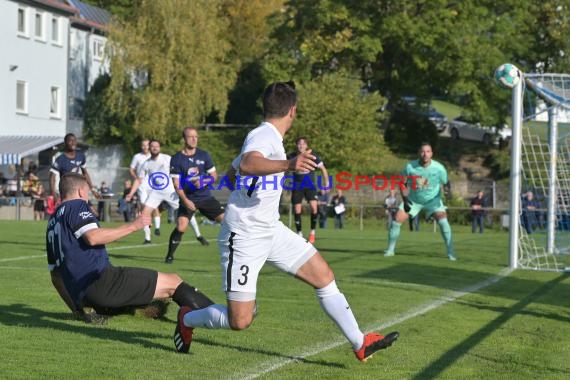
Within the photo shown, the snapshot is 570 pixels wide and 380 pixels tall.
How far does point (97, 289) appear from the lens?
834 cm

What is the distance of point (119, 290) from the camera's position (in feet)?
27.4

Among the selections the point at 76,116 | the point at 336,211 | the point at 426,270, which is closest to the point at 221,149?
the point at 76,116

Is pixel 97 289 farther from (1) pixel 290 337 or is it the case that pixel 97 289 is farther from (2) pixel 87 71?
(2) pixel 87 71

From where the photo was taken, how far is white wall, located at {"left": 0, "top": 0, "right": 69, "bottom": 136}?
52312mm

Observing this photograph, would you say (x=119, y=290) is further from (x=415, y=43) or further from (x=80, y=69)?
(x=80, y=69)

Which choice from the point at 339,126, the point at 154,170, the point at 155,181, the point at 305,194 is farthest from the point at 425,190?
the point at 339,126

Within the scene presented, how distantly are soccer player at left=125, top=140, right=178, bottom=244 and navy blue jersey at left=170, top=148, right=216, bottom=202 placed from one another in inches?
67.1

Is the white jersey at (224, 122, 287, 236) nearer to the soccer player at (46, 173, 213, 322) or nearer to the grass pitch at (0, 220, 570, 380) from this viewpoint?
the grass pitch at (0, 220, 570, 380)

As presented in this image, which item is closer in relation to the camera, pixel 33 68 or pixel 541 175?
pixel 541 175

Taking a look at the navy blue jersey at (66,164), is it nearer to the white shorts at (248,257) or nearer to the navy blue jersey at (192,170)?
the navy blue jersey at (192,170)

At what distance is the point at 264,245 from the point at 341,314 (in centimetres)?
73

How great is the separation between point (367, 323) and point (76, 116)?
53851mm

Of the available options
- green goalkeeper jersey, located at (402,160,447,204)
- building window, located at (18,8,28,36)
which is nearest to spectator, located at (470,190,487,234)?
green goalkeeper jersey, located at (402,160,447,204)

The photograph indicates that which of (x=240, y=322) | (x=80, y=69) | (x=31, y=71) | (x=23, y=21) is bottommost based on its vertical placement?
(x=240, y=322)
